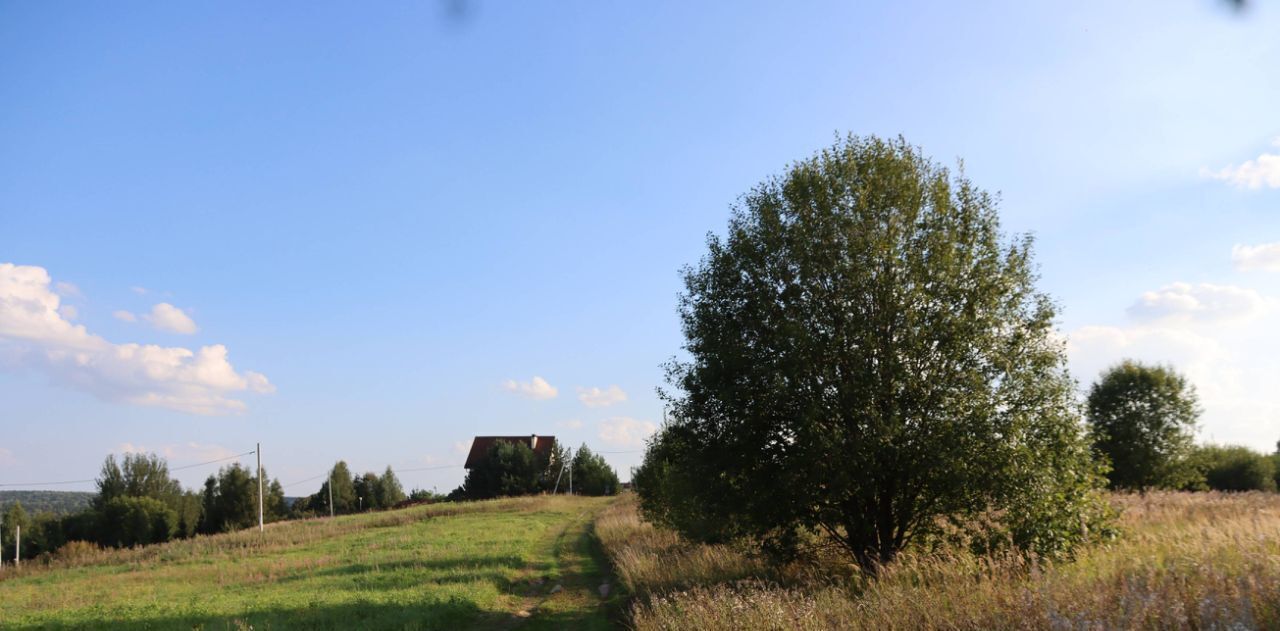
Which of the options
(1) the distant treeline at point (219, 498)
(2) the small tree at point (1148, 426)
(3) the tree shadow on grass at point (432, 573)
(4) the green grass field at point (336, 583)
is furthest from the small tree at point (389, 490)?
(2) the small tree at point (1148, 426)

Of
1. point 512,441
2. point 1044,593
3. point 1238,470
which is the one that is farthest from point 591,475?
point 1044,593

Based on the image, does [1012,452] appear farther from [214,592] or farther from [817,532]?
[214,592]

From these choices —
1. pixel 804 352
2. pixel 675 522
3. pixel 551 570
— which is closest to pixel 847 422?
pixel 804 352

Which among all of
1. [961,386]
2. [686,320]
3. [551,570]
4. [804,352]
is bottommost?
[551,570]

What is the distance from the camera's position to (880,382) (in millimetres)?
12508

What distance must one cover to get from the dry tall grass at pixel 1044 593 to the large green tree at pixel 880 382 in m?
1.05

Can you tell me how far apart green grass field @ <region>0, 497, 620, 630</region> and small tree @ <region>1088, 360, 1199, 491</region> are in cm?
2500

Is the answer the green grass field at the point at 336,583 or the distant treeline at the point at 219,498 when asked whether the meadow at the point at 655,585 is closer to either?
the green grass field at the point at 336,583

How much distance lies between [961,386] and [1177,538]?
3.90 m

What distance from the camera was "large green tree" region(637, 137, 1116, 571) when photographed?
1212 centimetres

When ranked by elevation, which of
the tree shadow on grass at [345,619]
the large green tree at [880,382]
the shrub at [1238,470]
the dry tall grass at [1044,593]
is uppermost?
the large green tree at [880,382]

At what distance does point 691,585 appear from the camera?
46.3 ft

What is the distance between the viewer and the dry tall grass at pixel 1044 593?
636 cm

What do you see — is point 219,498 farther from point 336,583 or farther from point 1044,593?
point 1044,593
